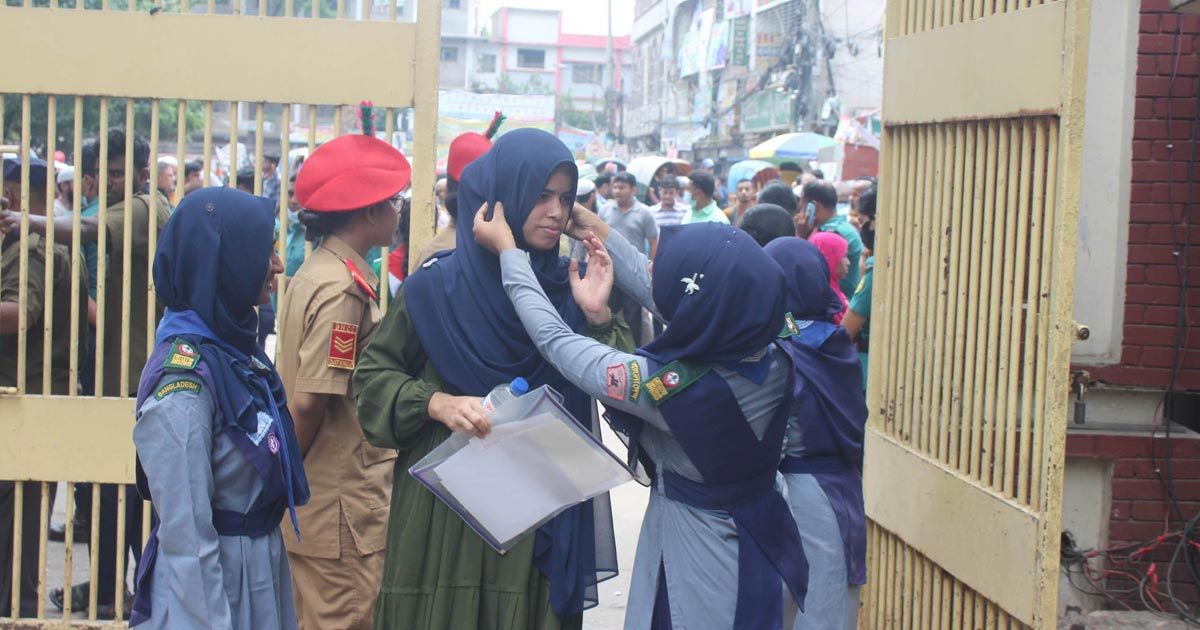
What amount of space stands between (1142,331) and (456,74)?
2676 inches

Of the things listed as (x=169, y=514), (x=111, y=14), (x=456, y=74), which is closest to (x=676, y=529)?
(x=169, y=514)

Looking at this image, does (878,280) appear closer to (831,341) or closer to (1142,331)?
(831,341)

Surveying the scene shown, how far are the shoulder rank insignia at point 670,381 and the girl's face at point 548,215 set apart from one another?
48 centimetres

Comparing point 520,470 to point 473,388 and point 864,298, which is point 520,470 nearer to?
point 473,388

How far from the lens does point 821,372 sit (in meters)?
3.68

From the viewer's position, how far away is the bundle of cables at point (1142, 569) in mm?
5137

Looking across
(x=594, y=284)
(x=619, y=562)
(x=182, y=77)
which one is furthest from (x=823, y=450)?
(x=619, y=562)

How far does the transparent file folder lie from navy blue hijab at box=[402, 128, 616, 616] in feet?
0.49

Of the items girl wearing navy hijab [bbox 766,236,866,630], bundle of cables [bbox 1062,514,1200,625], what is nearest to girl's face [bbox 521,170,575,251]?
girl wearing navy hijab [bbox 766,236,866,630]

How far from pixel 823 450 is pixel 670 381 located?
1.15 m

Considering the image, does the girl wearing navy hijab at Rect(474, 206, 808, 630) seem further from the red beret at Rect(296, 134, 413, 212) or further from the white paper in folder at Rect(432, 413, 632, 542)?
the red beret at Rect(296, 134, 413, 212)

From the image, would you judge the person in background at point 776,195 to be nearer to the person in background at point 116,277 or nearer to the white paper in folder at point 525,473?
the person in background at point 116,277

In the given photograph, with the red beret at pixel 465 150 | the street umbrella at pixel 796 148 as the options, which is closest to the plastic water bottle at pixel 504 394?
the red beret at pixel 465 150

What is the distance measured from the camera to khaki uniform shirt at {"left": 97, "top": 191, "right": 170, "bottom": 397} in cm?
460
